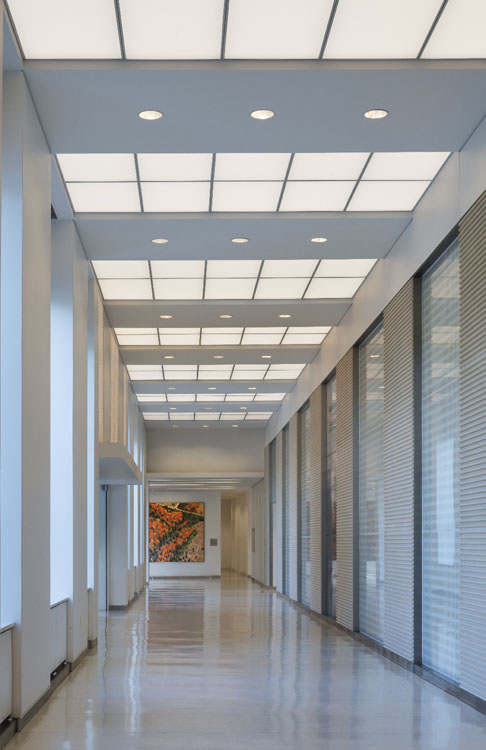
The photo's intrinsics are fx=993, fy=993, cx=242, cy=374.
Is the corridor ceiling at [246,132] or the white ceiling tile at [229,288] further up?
the corridor ceiling at [246,132]

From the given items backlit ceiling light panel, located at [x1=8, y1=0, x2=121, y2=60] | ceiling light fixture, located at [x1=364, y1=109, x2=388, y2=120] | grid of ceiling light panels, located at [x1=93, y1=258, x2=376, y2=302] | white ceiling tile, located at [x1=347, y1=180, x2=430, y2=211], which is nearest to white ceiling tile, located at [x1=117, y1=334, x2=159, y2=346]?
grid of ceiling light panels, located at [x1=93, y1=258, x2=376, y2=302]

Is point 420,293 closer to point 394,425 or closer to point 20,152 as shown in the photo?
point 394,425

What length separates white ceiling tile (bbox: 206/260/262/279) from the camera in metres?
16.2

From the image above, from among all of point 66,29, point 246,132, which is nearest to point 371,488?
point 246,132

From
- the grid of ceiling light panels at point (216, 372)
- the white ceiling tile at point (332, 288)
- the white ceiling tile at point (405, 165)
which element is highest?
the white ceiling tile at point (405, 165)

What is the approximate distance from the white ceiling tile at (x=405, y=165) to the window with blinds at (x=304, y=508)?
538 inches

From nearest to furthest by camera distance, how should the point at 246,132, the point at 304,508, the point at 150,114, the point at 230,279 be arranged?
the point at 150,114, the point at 246,132, the point at 230,279, the point at 304,508

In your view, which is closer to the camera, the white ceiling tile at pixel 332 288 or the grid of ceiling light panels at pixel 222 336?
the white ceiling tile at pixel 332 288

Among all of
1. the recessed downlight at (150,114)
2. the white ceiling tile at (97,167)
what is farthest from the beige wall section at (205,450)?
the recessed downlight at (150,114)

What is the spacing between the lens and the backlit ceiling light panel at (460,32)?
8.30 metres

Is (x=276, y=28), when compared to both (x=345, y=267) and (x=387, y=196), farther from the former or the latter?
(x=345, y=267)

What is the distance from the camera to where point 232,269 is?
16.7m

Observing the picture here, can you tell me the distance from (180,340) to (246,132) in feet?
39.4

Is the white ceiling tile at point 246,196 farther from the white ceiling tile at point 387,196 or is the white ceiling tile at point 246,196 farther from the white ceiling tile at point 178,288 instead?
the white ceiling tile at point 178,288
